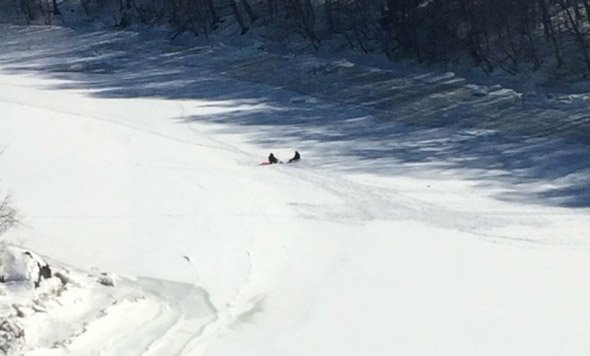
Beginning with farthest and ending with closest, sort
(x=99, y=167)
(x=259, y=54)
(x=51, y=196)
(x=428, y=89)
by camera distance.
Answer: (x=259, y=54) < (x=428, y=89) < (x=99, y=167) < (x=51, y=196)

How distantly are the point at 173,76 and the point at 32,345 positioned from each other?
25.3 meters

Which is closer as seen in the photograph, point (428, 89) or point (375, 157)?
point (375, 157)

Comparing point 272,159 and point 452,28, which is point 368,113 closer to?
point 272,159

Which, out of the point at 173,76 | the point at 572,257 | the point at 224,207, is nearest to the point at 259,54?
the point at 173,76

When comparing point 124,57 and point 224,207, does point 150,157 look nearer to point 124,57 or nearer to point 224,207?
point 224,207

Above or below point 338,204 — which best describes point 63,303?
above

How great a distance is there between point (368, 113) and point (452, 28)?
295 inches

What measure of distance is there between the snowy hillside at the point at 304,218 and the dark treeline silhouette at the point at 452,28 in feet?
6.16

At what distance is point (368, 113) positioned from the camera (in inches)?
1054

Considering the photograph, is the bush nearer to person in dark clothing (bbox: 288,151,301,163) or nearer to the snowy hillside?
the snowy hillside

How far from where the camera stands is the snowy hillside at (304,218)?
11414 mm

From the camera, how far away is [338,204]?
1794 cm

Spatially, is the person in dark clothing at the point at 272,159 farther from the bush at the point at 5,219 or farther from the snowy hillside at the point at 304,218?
the bush at the point at 5,219

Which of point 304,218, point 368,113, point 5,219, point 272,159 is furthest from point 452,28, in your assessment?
point 5,219
